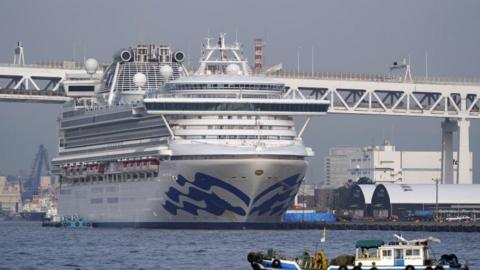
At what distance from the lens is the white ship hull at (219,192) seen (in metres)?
112

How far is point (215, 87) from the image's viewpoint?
11688 centimetres

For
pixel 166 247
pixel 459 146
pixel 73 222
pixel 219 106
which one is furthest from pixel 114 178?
pixel 459 146

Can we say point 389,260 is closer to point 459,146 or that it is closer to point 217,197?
point 217,197

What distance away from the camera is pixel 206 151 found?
370ft

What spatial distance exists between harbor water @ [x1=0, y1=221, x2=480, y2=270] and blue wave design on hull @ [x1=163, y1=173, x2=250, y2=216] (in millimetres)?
1551

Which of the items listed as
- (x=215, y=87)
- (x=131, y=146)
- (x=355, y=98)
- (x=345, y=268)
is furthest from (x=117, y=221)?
(x=345, y=268)

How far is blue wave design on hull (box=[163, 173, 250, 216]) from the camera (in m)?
112

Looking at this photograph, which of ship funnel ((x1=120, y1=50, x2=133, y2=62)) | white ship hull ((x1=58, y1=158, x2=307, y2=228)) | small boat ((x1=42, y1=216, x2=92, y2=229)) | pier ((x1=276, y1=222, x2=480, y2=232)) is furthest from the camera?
ship funnel ((x1=120, y1=50, x2=133, y2=62))

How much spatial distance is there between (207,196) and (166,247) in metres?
18.5

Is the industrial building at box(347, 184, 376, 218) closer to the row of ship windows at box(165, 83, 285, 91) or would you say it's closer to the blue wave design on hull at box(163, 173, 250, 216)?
the row of ship windows at box(165, 83, 285, 91)

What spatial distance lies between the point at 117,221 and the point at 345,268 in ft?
192

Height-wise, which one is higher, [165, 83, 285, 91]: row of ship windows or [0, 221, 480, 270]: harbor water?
[165, 83, 285, 91]: row of ship windows

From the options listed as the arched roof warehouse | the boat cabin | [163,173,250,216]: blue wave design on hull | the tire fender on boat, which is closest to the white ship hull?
[163,173,250,216]: blue wave design on hull

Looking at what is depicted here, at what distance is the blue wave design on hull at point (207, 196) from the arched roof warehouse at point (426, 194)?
5797 cm
